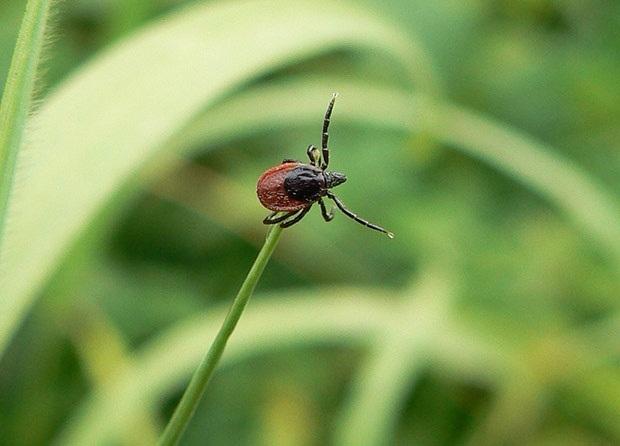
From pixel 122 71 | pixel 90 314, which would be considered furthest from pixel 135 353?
pixel 122 71

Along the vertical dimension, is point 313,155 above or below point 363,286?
below

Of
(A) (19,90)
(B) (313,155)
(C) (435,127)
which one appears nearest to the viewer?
(A) (19,90)

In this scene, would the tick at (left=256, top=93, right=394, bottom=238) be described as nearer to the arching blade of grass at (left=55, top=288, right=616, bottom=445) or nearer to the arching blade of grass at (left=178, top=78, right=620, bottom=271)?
the arching blade of grass at (left=55, top=288, right=616, bottom=445)

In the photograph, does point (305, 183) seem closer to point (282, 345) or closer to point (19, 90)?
point (19, 90)

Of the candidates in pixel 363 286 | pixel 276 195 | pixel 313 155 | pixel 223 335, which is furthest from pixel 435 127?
pixel 223 335

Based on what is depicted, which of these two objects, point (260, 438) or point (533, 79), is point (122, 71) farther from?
point (533, 79)
